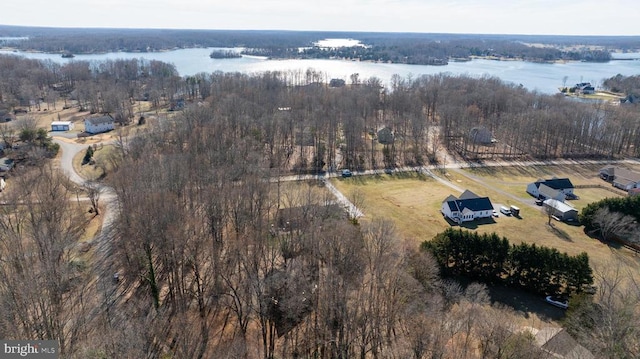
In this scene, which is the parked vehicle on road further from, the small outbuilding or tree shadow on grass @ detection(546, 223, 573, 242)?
the small outbuilding

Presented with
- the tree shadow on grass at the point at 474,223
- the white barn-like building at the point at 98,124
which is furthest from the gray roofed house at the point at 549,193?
the white barn-like building at the point at 98,124

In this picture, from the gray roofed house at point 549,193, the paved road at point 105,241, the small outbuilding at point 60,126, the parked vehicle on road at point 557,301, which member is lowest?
the parked vehicle on road at point 557,301

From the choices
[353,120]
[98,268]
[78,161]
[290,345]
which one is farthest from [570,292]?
[78,161]

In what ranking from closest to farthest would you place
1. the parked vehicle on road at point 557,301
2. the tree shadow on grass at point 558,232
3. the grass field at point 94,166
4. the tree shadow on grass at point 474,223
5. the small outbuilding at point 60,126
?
the parked vehicle on road at point 557,301 → the tree shadow on grass at point 558,232 → the tree shadow on grass at point 474,223 → the grass field at point 94,166 → the small outbuilding at point 60,126

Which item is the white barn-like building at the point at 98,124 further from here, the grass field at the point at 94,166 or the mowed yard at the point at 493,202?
the mowed yard at the point at 493,202

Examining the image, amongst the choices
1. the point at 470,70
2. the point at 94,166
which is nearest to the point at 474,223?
the point at 94,166

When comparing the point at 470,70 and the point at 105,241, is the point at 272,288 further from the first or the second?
the point at 470,70
